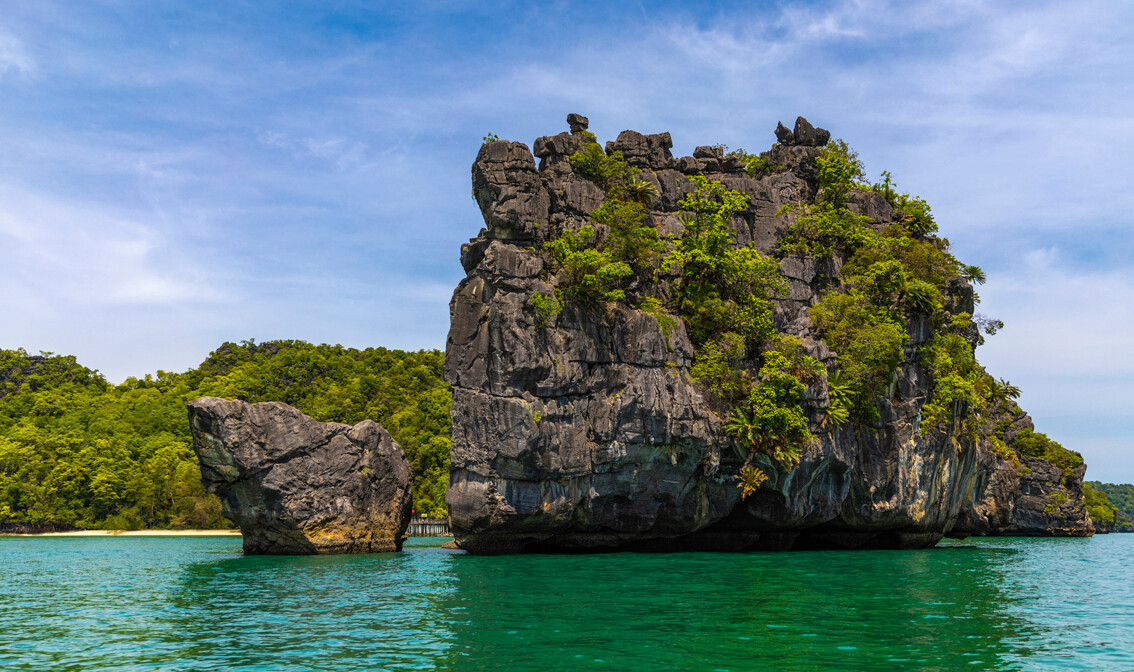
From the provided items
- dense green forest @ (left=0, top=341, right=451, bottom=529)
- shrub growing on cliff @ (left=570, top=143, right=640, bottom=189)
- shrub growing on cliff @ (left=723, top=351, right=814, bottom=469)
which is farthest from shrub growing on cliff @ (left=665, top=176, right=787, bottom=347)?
dense green forest @ (left=0, top=341, right=451, bottom=529)

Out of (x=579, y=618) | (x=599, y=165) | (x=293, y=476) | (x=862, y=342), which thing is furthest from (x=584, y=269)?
(x=579, y=618)

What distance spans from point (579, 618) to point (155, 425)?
82303 mm

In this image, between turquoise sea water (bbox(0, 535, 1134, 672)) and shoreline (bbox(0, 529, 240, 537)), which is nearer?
turquoise sea water (bbox(0, 535, 1134, 672))

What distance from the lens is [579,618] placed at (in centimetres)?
1596

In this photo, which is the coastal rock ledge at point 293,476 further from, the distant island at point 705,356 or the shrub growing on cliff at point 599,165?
the shrub growing on cliff at point 599,165

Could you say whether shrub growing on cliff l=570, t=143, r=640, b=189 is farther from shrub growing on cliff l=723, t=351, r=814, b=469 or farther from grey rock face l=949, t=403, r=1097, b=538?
grey rock face l=949, t=403, r=1097, b=538

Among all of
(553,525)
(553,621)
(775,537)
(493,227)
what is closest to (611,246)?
(493,227)

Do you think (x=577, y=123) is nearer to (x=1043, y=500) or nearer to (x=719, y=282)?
(x=719, y=282)

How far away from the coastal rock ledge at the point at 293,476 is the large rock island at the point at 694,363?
6640mm

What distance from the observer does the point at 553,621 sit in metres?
15.7

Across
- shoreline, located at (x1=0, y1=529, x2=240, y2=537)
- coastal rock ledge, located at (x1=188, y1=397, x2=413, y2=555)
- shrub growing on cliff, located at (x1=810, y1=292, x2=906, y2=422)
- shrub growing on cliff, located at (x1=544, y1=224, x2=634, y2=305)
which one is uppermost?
shrub growing on cliff, located at (x1=544, y1=224, x2=634, y2=305)

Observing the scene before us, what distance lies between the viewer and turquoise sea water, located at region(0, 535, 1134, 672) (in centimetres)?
1238

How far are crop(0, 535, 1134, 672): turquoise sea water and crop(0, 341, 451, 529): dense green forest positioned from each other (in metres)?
Result: 42.1

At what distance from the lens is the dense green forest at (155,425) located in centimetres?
6962
